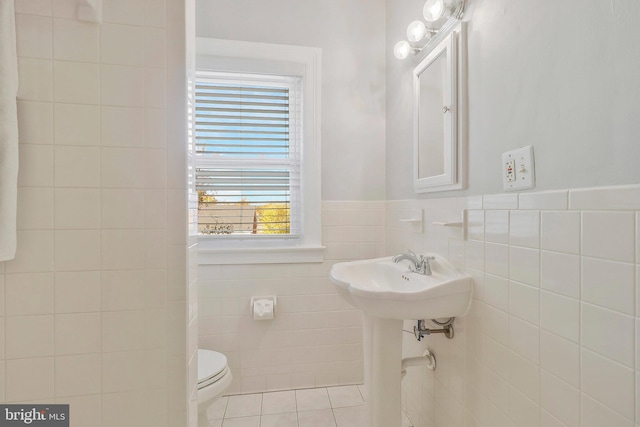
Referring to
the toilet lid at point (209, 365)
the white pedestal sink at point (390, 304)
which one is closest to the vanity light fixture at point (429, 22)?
the white pedestal sink at point (390, 304)

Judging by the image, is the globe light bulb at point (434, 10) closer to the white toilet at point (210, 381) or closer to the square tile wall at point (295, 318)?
the square tile wall at point (295, 318)

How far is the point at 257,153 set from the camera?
1.99m

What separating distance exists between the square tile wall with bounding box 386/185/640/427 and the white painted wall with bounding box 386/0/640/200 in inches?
3.1

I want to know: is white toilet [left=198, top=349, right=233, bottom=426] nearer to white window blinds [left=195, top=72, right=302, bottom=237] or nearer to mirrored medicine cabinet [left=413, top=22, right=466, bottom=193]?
white window blinds [left=195, top=72, right=302, bottom=237]

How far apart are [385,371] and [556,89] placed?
1165mm

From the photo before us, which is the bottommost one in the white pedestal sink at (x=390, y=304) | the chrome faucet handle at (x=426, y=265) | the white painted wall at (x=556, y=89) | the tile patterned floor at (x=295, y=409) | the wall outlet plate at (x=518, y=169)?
the tile patterned floor at (x=295, y=409)

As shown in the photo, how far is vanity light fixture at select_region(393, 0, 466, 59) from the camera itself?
1.24 meters

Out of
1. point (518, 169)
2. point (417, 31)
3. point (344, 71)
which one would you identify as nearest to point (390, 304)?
point (518, 169)

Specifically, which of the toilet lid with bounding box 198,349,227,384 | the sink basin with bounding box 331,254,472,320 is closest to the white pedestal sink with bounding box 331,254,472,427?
the sink basin with bounding box 331,254,472,320

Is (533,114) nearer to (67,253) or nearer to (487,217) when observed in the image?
(487,217)

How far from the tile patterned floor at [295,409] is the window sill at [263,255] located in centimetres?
83

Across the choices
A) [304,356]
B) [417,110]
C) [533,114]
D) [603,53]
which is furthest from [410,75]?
[304,356]

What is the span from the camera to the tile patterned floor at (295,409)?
1663mm

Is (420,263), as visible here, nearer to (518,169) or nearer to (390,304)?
(390,304)
